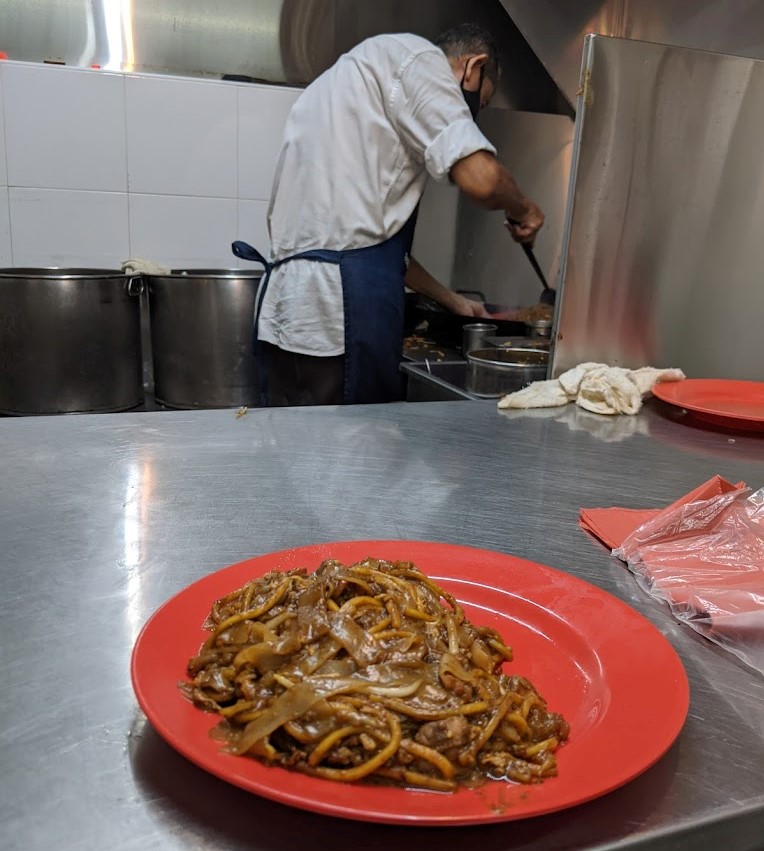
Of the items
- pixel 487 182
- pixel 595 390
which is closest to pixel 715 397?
pixel 595 390

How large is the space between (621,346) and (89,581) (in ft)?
4.64

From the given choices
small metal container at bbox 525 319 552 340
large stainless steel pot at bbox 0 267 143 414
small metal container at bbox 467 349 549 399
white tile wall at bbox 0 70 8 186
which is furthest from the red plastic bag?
white tile wall at bbox 0 70 8 186

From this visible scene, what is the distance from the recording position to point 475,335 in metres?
2.30

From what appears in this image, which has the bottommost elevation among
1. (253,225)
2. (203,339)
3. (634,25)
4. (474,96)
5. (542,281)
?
(203,339)

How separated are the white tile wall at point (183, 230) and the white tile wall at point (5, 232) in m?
0.42

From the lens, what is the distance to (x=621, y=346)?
1827 mm

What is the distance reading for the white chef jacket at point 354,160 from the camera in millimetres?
→ 1943

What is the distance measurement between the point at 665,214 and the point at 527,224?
612 mm

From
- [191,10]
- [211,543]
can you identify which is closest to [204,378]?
[191,10]

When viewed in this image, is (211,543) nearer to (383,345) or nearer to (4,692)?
(4,692)

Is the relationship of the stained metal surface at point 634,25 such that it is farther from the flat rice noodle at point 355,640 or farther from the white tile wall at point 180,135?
the flat rice noodle at point 355,640

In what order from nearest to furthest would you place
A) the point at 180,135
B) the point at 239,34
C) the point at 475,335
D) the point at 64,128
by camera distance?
1. the point at 475,335
2. the point at 64,128
3. the point at 180,135
4. the point at 239,34

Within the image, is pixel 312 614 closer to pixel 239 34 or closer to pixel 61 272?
pixel 61 272

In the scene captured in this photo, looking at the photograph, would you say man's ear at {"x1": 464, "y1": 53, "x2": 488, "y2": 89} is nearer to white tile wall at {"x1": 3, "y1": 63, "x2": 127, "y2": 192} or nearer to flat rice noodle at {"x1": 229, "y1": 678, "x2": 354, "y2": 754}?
white tile wall at {"x1": 3, "y1": 63, "x2": 127, "y2": 192}
